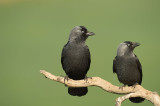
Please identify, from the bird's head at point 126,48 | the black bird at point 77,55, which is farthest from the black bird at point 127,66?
the black bird at point 77,55

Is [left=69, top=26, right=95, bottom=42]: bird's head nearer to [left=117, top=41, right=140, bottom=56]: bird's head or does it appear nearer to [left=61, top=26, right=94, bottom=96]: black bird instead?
[left=61, top=26, right=94, bottom=96]: black bird

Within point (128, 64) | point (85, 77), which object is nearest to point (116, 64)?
point (128, 64)

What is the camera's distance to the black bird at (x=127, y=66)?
4.92m

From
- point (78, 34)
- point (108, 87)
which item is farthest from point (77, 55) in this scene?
point (108, 87)

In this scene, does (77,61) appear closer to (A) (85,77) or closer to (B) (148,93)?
→ (A) (85,77)

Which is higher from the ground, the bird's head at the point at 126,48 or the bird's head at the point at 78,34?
the bird's head at the point at 78,34

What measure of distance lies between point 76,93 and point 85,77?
0.46m

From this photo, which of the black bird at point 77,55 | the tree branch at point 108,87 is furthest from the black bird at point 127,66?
the black bird at point 77,55

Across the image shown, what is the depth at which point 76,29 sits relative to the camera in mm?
4977

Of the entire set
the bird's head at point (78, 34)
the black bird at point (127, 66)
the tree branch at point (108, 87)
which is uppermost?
the bird's head at point (78, 34)

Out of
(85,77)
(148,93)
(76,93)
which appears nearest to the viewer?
(148,93)

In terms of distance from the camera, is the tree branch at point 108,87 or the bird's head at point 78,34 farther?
the bird's head at point 78,34

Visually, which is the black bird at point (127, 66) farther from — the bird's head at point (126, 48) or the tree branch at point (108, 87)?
the tree branch at point (108, 87)

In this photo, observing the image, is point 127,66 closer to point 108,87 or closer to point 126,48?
point 126,48
